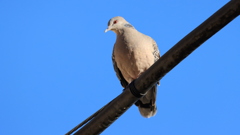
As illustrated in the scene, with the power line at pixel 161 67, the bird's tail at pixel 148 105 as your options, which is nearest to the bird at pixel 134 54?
the bird's tail at pixel 148 105

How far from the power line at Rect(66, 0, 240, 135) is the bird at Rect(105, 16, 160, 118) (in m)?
2.40

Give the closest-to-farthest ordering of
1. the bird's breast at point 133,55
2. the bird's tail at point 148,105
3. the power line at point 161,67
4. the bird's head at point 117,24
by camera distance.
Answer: the power line at point 161,67 → the bird's breast at point 133,55 → the bird's tail at point 148,105 → the bird's head at point 117,24

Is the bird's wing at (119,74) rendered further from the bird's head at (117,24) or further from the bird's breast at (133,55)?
the bird's head at (117,24)

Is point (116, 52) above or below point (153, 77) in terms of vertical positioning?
above

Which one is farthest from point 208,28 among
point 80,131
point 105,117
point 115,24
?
point 115,24

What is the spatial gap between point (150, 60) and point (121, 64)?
0.43m

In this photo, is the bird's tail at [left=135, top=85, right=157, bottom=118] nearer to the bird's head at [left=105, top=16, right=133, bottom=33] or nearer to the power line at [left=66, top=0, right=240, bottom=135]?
the bird's head at [left=105, top=16, right=133, bottom=33]

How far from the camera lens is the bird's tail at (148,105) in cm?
618

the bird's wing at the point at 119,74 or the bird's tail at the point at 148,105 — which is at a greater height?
the bird's wing at the point at 119,74

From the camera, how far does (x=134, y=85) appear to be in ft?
11.9

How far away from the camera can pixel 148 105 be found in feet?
20.5

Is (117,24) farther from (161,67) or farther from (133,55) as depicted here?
(161,67)

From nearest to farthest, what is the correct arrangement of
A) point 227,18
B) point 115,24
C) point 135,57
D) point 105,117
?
point 227,18 → point 105,117 → point 135,57 → point 115,24

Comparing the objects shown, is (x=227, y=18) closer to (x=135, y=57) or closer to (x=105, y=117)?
(x=105, y=117)
